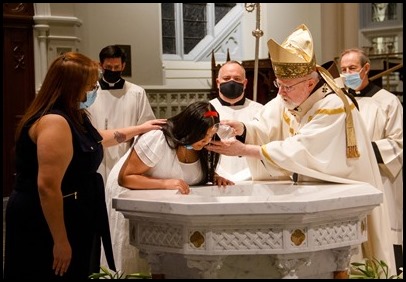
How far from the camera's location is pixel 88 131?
2.97 meters

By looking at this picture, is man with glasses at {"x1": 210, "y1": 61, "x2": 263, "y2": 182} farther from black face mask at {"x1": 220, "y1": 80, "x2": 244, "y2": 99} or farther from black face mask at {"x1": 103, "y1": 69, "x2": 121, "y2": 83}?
black face mask at {"x1": 103, "y1": 69, "x2": 121, "y2": 83}

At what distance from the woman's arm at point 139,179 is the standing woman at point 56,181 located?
32 cm

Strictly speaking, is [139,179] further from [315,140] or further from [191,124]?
[315,140]

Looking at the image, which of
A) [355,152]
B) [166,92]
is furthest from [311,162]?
[166,92]

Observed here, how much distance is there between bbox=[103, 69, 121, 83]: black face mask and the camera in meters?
5.13

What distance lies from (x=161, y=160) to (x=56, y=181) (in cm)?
72

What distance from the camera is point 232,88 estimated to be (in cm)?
476

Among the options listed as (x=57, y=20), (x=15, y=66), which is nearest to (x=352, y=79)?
(x=57, y=20)

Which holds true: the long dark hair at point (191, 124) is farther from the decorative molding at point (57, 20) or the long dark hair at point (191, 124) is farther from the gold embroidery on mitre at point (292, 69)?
the decorative molding at point (57, 20)

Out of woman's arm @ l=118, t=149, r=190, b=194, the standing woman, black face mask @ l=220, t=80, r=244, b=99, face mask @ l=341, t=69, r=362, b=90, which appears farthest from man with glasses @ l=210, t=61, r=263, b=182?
the standing woman

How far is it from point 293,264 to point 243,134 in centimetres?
92

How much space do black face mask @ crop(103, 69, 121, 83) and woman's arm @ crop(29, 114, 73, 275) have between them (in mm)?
2392

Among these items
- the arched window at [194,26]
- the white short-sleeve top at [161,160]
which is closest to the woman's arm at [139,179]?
the white short-sleeve top at [161,160]

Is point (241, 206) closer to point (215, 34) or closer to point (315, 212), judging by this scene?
point (315, 212)
